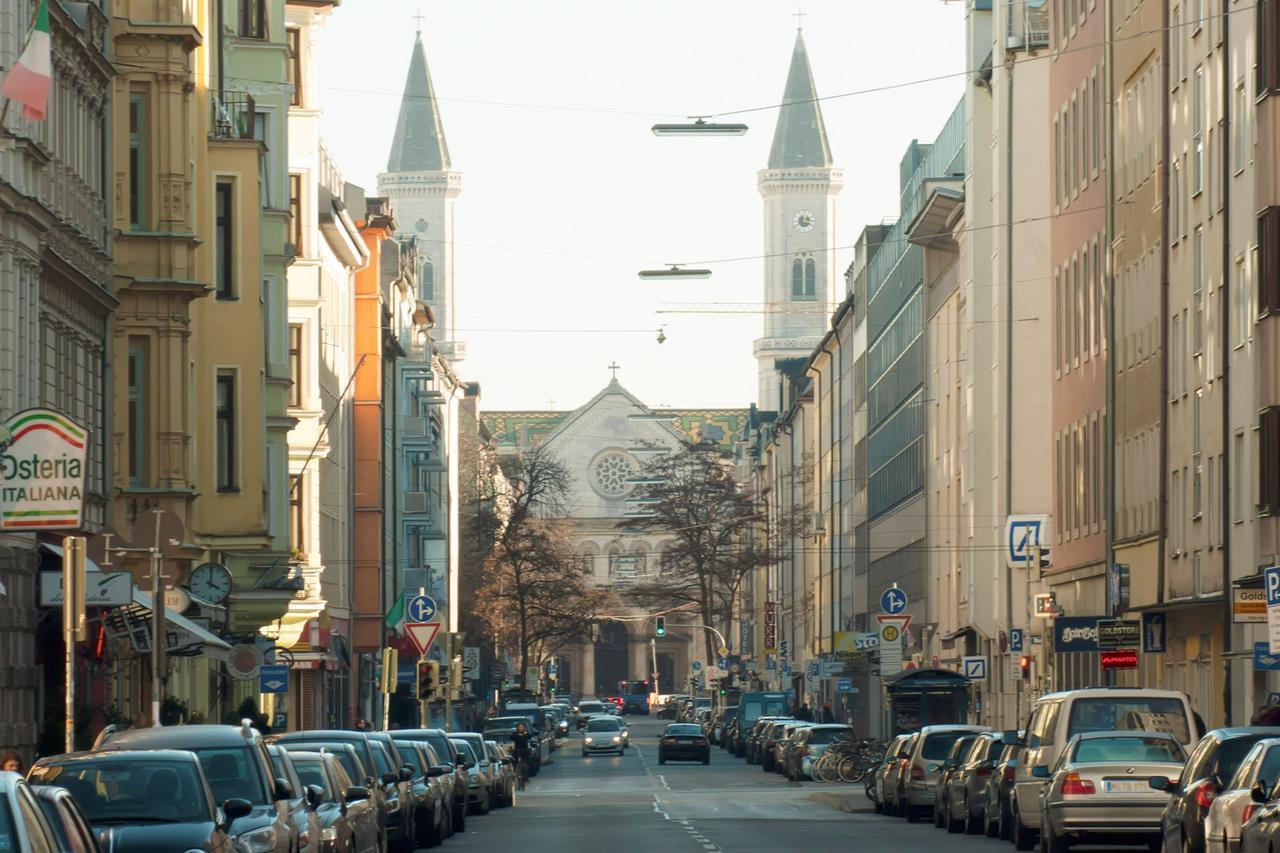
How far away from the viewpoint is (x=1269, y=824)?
58.0 ft

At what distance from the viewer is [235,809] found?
1703 cm

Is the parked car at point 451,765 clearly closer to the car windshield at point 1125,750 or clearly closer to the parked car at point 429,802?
the parked car at point 429,802

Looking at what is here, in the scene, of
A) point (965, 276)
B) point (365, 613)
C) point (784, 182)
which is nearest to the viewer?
point (965, 276)

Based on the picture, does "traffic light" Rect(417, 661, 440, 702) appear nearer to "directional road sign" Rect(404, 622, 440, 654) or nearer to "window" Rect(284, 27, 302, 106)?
"directional road sign" Rect(404, 622, 440, 654)

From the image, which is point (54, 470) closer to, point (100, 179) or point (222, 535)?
point (100, 179)

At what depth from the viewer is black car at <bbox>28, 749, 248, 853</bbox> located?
54.6 feet

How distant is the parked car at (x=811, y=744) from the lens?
5953cm

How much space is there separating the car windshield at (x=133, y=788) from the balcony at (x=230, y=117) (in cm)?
2500

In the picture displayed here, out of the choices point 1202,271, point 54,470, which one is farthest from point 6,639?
point 1202,271

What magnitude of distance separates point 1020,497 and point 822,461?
6025cm

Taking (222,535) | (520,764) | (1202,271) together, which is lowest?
(520,764)

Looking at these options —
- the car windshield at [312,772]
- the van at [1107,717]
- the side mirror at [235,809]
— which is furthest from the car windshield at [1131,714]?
the side mirror at [235,809]

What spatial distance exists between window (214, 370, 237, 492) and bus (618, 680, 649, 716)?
13776 centimetres

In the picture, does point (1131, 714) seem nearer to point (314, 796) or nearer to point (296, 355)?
point (314, 796)
